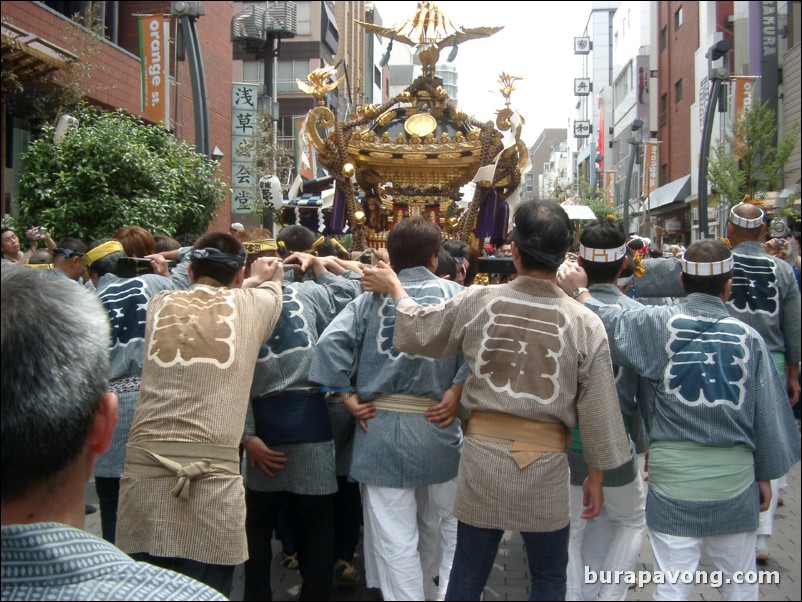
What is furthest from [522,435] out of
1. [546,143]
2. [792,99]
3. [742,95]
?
[546,143]

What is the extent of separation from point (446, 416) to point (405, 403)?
208mm

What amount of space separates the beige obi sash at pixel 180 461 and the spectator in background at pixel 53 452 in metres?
1.46

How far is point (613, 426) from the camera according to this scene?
8.75 feet

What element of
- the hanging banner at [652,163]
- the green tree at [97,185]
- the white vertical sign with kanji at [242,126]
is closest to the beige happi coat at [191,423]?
the green tree at [97,185]

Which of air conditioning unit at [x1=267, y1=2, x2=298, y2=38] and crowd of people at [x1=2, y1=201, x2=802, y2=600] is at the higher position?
air conditioning unit at [x1=267, y1=2, x2=298, y2=38]

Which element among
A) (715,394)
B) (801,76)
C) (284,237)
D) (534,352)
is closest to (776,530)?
(715,394)

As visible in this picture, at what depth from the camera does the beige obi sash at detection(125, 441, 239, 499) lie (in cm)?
261

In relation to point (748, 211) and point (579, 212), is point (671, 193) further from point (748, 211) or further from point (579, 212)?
point (748, 211)

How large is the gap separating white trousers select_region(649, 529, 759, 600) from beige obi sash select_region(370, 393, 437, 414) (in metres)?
1.07

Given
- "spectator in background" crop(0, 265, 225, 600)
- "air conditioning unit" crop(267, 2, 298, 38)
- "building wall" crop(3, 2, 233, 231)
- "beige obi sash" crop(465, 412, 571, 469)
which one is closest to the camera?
"spectator in background" crop(0, 265, 225, 600)

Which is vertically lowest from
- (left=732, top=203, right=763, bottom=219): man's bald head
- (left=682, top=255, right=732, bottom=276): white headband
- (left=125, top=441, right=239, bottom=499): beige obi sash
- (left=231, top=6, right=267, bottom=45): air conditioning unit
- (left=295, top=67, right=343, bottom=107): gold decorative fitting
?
(left=125, top=441, right=239, bottom=499): beige obi sash

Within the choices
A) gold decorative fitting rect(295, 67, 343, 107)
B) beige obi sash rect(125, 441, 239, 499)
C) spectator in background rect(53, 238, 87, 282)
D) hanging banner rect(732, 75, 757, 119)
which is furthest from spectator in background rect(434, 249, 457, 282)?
hanging banner rect(732, 75, 757, 119)

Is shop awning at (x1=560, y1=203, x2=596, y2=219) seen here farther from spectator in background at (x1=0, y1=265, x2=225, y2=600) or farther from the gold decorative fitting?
Result: spectator in background at (x1=0, y1=265, x2=225, y2=600)

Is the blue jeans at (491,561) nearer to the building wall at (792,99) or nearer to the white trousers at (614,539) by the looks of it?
the white trousers at (614,539)
